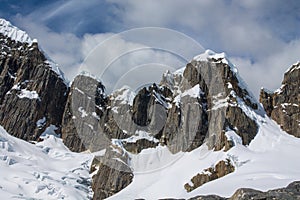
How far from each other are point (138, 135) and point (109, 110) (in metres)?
28.6

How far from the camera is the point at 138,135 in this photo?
174m

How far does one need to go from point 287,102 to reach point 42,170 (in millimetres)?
94282

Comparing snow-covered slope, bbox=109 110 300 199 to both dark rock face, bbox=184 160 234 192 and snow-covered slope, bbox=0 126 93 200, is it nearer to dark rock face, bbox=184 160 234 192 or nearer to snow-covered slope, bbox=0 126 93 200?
dark rock face, bbox=184 160 234 192

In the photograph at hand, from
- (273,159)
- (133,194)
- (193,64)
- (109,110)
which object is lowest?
(133,194)

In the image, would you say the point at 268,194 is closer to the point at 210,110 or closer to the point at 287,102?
the point at 210,110

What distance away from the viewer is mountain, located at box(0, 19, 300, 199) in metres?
127

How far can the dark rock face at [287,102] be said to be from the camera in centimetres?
15199

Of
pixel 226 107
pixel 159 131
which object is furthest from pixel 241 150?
pixel 159 131

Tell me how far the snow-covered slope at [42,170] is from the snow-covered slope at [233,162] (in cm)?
1941

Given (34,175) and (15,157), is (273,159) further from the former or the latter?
(15,157)

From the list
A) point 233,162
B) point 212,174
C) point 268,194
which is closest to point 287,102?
point 233,162

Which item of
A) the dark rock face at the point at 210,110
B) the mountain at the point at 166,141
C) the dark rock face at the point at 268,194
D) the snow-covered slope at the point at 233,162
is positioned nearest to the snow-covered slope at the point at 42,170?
the mountain at the point at 166,141

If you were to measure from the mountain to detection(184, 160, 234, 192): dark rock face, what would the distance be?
0.96 ft

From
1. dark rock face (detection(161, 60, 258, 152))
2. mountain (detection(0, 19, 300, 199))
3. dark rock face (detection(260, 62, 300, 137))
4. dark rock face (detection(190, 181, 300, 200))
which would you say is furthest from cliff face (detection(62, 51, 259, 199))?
dark rock face (detection(190, 181, 300, 200))
